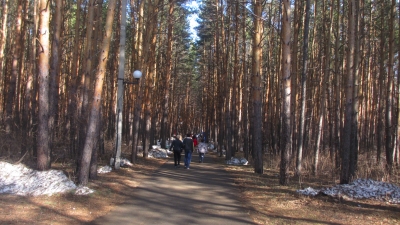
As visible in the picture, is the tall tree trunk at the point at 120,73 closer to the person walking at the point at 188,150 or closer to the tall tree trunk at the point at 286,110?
the person walking at the point at 188,150

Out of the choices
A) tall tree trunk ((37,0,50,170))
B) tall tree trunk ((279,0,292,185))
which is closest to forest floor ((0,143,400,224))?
tall tree trunk ((279,0,292,185))

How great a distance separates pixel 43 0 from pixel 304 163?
1208 centimetres

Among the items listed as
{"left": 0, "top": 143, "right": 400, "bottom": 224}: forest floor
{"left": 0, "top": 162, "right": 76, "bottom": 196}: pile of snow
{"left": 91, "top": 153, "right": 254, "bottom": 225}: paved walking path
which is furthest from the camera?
{"left": 0, "top": 162, "right": 76, "bottom": 196}: pile of snow

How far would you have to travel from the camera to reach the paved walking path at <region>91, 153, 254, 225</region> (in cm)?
723

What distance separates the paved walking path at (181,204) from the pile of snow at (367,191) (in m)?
2.39

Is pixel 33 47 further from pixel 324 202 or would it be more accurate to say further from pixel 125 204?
pixel 324 202

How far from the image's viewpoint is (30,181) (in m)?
9.13

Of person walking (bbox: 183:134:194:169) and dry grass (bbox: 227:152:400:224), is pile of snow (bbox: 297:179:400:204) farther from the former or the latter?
person walking (bbox: 183:134:194:169)

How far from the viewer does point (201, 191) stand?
35.1ft

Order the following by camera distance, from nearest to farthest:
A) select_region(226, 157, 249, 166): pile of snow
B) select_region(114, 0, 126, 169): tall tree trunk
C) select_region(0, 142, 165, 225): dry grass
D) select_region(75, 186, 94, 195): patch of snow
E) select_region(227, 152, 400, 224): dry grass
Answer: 1. select_region(0, 142, 165, 225): dry grass
2. select_region(227, 152, 400, 224): dry grass
3. select_region(75, 186, 94, 195): patch of snow
4. select_region(114, 0, 126, 169): tall tree trunk
5. select_region(226, 157, 249, 166): pile of snow

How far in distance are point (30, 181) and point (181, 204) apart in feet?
12.3

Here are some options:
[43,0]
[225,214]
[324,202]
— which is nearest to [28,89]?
[43,0]

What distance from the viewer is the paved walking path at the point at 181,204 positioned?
7227 millimetres

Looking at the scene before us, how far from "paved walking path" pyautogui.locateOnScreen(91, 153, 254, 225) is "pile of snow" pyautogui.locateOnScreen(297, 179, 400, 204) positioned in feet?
7.85
